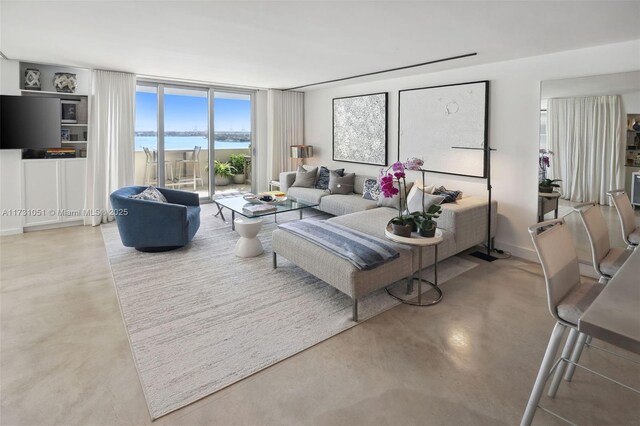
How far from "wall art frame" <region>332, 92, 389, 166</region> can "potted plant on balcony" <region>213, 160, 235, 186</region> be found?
89.6 inches

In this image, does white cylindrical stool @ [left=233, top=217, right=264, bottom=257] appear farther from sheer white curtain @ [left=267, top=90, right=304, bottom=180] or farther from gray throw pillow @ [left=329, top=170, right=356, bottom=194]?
sheer white curtain @ [left=267, top=90, right=304, bottom=180]

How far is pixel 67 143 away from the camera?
5.43m

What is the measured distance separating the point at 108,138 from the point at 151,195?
5.86 ft

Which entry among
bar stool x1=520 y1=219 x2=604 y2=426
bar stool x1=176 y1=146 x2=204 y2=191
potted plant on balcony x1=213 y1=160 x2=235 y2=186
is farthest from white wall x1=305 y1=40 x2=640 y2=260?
bar stool x1=176 y1=146 x2=204 y2=191

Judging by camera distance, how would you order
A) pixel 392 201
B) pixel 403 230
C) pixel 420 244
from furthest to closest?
pixel 392 201, pixel 403 230, pixel 420 244

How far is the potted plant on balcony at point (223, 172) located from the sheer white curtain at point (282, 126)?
82cm

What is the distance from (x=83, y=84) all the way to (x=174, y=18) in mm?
3462

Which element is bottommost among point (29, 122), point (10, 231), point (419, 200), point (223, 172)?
point (10, 231)

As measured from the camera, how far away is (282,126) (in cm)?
749

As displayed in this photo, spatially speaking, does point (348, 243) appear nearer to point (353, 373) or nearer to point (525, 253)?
point (353, 373)

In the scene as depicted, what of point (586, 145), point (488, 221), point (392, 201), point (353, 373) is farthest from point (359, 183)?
point (353, 373)

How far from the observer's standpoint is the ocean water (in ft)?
20.9

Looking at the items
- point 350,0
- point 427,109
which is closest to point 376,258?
point 350,0

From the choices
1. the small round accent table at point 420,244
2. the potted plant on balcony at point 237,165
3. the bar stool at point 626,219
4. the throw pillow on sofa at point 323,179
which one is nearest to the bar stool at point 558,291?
the bar stool at point 626,219
